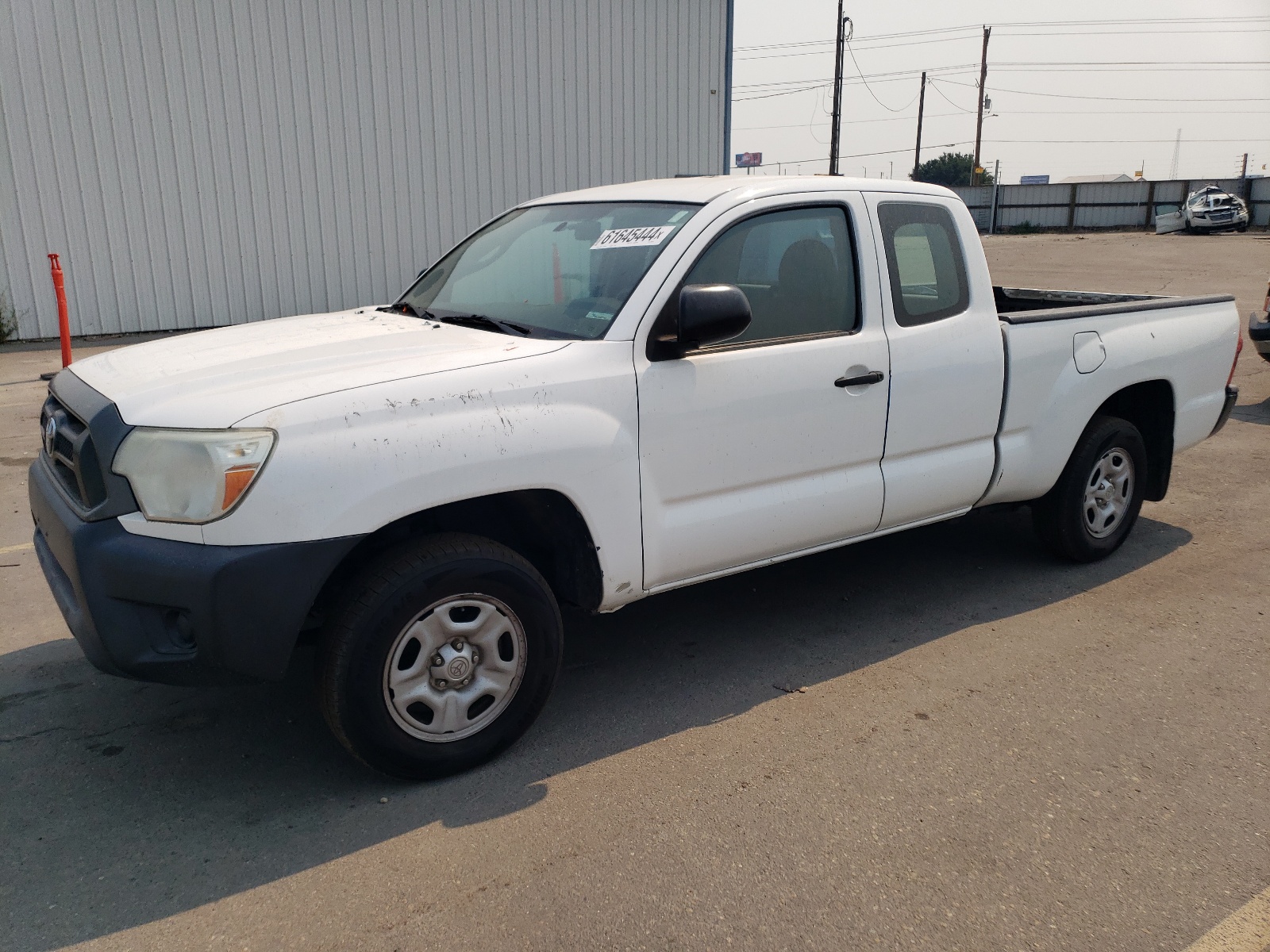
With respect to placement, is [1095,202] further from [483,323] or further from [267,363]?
[267,363]

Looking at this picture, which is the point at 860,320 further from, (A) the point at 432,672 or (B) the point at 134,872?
(B) the point at 134,872

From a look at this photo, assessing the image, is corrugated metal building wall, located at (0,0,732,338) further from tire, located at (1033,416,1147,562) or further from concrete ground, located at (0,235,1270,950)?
tire, located at (1033,416,1147,562)

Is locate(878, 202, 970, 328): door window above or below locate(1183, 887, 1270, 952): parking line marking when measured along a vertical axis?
above

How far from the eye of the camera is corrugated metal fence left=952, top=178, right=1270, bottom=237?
42.0m

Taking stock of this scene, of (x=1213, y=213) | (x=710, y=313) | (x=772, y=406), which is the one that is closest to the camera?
(x=710, y=313)

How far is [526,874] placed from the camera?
9.04 ft

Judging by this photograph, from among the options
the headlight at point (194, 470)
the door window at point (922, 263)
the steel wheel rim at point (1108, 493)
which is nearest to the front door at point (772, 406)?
the door window at point (922, 263)

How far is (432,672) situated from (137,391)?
122 cm

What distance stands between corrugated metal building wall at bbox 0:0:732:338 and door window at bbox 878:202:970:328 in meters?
12.3

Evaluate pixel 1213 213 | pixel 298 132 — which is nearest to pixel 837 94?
pixel 1213 213

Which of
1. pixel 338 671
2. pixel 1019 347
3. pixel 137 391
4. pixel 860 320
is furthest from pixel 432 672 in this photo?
pixel 1019 347

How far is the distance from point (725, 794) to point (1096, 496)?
9.75 ft

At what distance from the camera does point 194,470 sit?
278 cm

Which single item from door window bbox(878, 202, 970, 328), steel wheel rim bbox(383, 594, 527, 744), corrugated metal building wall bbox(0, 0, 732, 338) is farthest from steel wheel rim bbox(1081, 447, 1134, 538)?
corrugated metal building wall bbox(0, 0, 732, 338)
